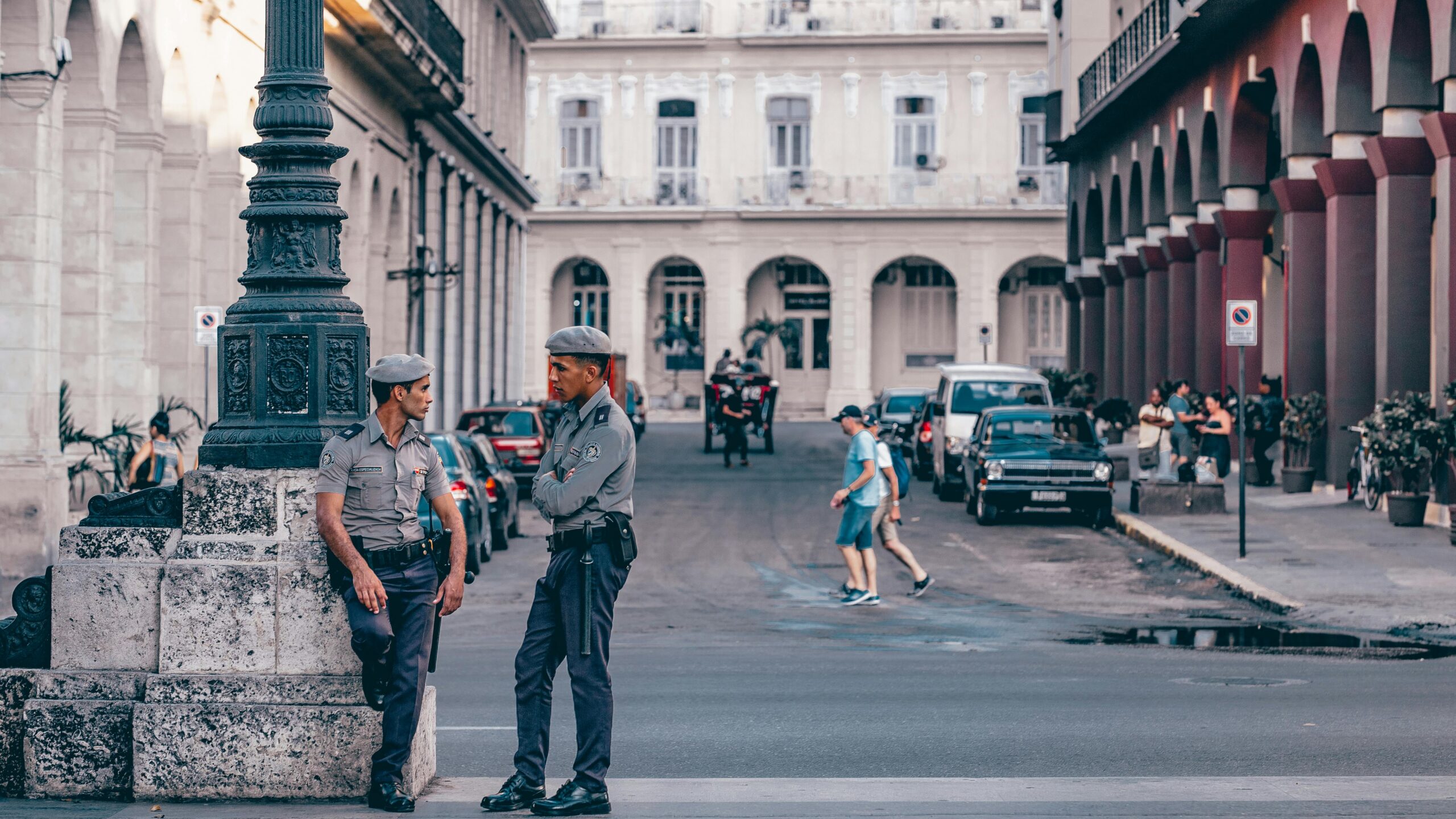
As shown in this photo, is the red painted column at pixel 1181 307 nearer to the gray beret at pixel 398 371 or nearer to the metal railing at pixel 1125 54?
the metal railing at pixel 1125 54

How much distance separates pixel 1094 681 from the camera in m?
12.2

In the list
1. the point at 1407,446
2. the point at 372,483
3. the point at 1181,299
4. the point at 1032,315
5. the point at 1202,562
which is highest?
the point at 1032,315

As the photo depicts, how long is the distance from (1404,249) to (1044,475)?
5439mm

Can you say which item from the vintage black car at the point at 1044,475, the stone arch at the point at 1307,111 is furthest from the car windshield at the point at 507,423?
the stone arch at the point at 1307,111

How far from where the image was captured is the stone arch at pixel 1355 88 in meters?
26.4

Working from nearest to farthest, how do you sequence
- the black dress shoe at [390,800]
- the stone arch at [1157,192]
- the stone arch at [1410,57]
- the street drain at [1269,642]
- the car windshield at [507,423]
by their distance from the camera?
the black dress shoe at [390,800]
the street drain at [1269,642]
the stone arch at [1410,57]
the car windshield at [507,423]
the stone arch at [1157,192]

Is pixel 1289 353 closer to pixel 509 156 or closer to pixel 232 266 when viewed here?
pixel 232 266

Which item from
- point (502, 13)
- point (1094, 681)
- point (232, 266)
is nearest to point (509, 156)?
point (502, 13)

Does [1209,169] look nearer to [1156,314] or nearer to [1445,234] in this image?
[1156,314]

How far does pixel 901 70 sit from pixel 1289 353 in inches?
1522

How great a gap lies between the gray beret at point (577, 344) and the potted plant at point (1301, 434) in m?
21.5

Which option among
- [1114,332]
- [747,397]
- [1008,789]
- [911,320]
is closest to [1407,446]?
[1008,789]

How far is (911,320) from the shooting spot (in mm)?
68250

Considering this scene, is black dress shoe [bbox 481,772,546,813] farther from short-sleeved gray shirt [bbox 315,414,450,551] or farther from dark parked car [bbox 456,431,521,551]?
dark parked car [bbox 456,431,521,551]
